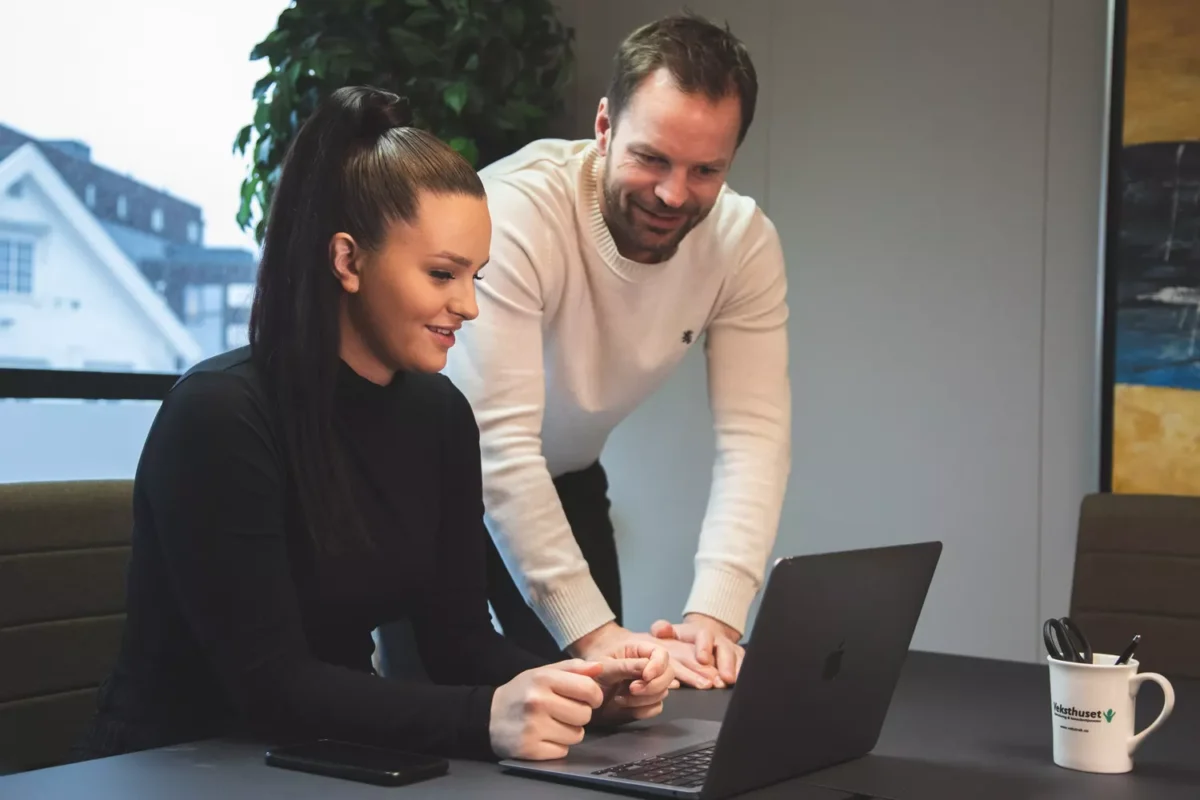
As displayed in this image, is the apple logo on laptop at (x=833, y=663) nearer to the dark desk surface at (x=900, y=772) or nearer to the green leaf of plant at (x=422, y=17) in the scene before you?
the dark desk surface at (x=900, y=772)

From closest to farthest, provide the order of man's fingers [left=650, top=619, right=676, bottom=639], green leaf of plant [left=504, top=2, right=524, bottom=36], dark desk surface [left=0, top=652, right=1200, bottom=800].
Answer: dark desk surface [left=0, top=652, right=1200, bottom=800]
man's fingers [left=650, top=619, right=676, bottom=639]
green leaf of plant [left=504, top=2, right=524, bottom=36]

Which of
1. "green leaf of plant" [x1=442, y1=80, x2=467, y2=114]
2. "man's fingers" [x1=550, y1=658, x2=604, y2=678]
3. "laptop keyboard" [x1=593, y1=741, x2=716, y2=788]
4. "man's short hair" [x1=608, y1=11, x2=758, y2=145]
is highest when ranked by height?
"green leaf of plant" [x1=442, y1=80, x2=467, y2=114]

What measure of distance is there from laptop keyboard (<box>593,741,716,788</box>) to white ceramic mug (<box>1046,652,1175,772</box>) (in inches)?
12.7

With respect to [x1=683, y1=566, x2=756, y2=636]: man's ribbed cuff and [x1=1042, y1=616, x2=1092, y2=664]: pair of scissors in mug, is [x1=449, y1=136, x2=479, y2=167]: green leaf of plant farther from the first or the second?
[x1=1042, y1=616, x2=1092, y2=664]: pair of scissors in mug

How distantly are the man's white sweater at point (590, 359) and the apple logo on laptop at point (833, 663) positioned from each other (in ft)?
1.95

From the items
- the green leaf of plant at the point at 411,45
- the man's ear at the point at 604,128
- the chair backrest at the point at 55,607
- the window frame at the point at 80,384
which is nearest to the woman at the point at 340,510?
the chair backrest at the point at 55,607

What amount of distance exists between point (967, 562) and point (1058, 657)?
6.09ft

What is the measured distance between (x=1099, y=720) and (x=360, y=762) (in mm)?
645

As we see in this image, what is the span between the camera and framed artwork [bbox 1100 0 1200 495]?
276 centimetres

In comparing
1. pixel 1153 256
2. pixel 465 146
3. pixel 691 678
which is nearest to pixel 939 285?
pixel 1153 256

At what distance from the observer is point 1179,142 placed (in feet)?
9.07

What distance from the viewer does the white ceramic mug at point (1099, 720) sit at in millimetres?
1174

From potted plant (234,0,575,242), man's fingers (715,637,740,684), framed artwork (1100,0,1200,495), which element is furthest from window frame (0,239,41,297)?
framed artwork (1100,0,1200,495)

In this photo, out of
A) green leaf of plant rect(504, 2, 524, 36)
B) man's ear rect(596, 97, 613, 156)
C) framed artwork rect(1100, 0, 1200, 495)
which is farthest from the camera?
green leaf of plant rect(504, 2, 524, 36)
